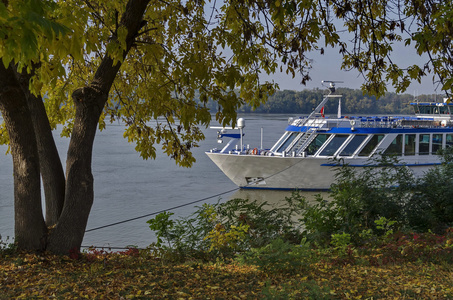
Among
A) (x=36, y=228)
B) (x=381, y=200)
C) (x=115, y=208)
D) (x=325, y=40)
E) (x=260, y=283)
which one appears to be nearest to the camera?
(x=260, y=283)

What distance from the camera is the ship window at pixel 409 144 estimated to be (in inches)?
855

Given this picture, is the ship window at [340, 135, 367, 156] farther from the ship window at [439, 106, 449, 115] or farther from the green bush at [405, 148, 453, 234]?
the green bush at [405, 148, 453, 234]

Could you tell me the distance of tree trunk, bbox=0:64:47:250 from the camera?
17.9 feet

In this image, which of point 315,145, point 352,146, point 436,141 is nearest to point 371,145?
point 352,146

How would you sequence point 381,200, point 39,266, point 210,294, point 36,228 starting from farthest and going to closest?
point 381,200, point 36,228, point 39,266, point 210,294

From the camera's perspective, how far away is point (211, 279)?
4.87 metres

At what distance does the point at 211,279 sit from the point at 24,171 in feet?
7.68

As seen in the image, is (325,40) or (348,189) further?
(348,189)

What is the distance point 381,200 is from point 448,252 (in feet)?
6.55

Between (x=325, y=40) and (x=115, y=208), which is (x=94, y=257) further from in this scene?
(x=115, y=208)

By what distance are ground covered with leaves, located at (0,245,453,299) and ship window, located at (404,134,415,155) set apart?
1687 centimetres

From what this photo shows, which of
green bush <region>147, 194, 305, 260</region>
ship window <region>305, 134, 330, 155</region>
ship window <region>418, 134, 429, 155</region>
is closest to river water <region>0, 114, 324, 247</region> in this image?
ship window <region>305, 134, 330, 155</region>

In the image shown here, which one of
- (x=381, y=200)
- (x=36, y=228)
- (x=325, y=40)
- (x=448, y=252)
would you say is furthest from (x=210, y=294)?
(x=381, y=200)

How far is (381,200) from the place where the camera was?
7762mm
